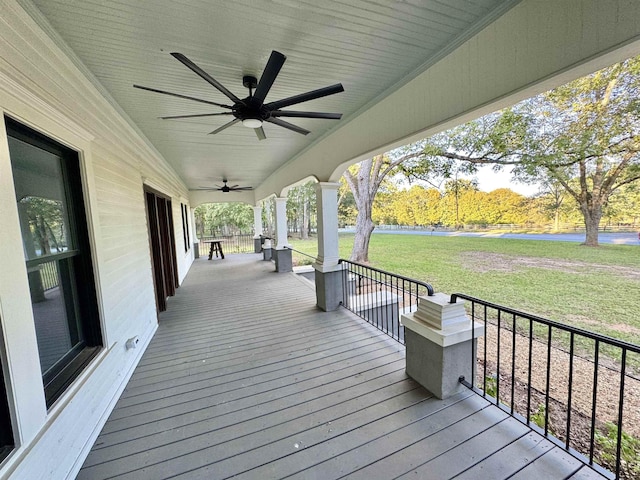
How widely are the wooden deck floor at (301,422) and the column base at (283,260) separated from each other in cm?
389

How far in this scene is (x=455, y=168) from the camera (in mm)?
7918

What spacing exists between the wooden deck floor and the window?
65 centimetres

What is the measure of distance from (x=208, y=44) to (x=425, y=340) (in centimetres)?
290

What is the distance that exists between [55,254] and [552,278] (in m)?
10.4

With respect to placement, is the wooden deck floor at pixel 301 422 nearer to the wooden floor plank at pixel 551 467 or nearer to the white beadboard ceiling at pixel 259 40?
the wooden floor plank at pixel 551 467

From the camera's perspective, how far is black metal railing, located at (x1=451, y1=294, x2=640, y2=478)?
155cm

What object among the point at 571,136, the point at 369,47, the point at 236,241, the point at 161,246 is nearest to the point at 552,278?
the point at 571,136

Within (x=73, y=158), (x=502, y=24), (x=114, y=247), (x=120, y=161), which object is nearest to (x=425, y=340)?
(x=502, y=24)

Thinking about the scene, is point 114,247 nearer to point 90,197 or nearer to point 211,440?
point 90,197

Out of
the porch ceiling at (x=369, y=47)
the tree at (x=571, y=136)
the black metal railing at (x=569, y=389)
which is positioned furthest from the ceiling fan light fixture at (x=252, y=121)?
the tree at (x=571, y=136)

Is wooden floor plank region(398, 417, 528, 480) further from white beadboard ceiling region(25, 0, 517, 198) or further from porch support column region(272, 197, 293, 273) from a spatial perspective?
porch support column region(272, 197, 293, 273)

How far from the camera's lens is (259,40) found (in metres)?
1.87

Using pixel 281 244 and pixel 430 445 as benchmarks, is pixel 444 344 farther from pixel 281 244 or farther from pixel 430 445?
pixel 281 244

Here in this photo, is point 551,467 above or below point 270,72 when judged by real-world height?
below
